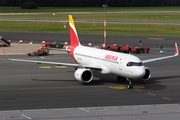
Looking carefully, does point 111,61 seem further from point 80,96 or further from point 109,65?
point 80,96

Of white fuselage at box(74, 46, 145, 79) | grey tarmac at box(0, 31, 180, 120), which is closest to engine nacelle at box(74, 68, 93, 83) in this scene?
grey tarmac at box(0, 31, 180, 120)

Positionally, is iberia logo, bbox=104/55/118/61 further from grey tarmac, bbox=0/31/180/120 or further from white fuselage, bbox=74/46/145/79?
grey tarmac, bbox=0/31/180/120

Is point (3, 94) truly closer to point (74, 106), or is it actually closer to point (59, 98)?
point (59, 98)

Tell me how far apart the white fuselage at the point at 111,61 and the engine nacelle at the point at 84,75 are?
1.82 metres

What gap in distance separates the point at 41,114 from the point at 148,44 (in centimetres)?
6503

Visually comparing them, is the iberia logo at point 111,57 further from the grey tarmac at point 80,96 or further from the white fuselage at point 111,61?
the grey tarmac at point 80,96

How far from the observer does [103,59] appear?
136ft

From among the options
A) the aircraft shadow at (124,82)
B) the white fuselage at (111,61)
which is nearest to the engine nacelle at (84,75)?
the aircraft shadow at (124,82)

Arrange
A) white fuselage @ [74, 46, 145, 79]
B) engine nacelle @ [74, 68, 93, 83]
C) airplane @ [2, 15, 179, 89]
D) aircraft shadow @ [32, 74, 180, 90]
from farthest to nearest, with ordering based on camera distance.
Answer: aircraft shadow @ [32, 74, 180, 90], engine nacelle @ [74, 68, 93, 83], airplane @ [2, 15, 179, 89], white fuselage @ [74, 46, 145, 79]

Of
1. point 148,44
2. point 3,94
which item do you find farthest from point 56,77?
point 148,44

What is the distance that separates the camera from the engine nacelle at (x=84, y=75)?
129 ft

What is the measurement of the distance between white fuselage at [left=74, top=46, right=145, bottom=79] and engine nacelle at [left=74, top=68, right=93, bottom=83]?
182 cm

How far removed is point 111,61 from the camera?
1567 inches

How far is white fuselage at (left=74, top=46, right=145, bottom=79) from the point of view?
36.6 m
